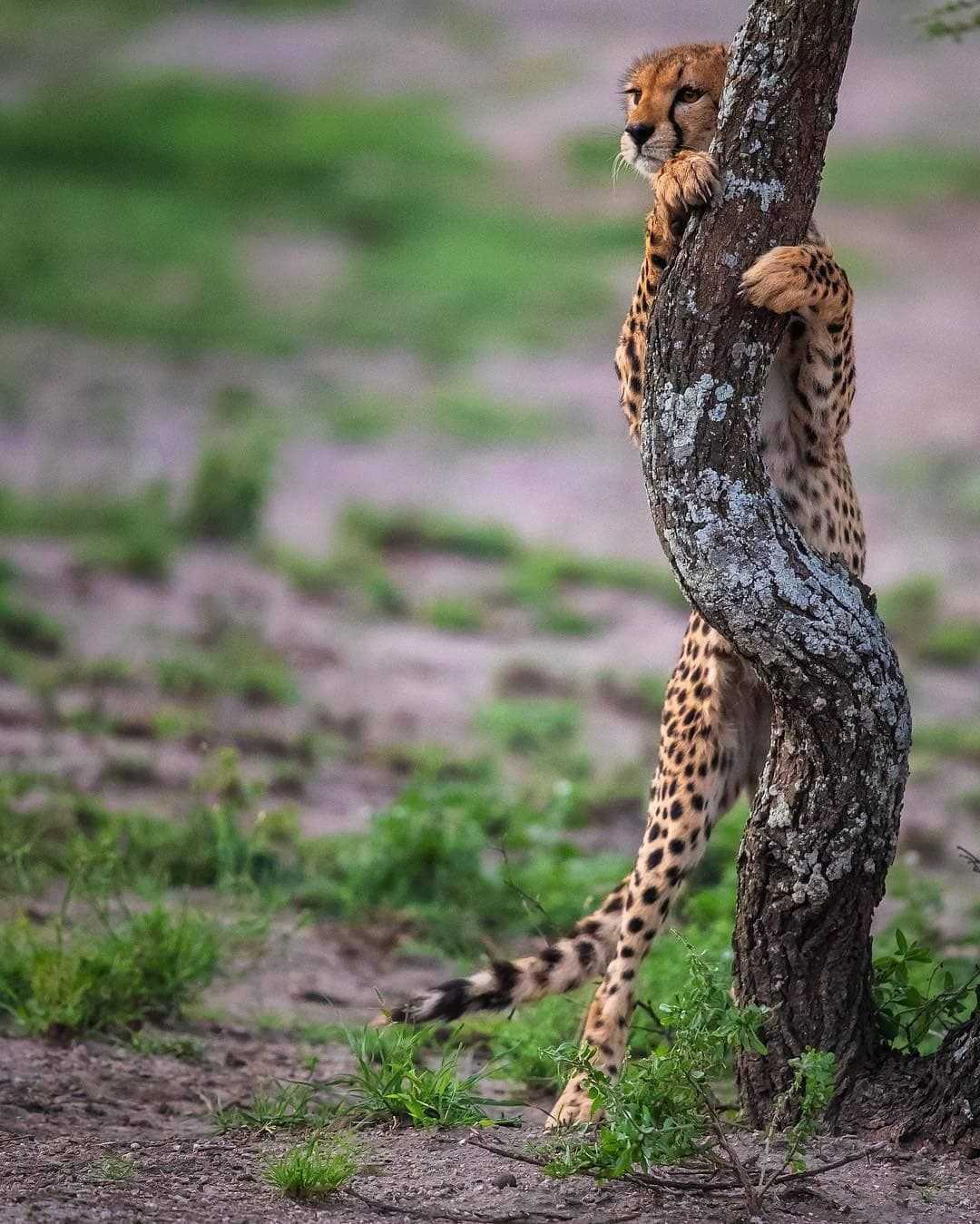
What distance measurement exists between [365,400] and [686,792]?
22.5ft

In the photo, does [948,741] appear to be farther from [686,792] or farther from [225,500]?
[225,500]

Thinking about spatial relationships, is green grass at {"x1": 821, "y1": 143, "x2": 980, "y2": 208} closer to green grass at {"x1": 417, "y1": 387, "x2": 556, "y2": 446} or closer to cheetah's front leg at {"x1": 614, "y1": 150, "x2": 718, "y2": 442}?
green grass at {"x1": 417, "y1": 387, "x2": 556, "y2": 446}

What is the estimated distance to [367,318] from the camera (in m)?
11.3

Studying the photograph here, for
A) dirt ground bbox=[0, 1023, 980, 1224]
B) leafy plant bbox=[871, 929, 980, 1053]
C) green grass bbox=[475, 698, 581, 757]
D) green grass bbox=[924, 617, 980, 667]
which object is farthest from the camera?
green grass bbox=[924, 617, 980, 667]

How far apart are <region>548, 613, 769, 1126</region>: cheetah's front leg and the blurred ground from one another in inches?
22.9

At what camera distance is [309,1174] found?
2.69m

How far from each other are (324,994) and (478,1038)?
337 mm

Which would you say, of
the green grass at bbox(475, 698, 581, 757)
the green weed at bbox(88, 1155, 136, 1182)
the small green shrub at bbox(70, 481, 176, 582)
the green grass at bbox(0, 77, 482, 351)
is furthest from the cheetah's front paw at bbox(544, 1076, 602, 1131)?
the green grass at bbox(0, 77, 482, 351)

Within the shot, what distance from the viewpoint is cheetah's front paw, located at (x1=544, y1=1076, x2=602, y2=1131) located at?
3.12 metres

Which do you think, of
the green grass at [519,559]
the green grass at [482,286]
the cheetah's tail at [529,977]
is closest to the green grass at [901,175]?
the green grass at [482,286]

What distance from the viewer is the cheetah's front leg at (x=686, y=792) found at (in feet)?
11.0

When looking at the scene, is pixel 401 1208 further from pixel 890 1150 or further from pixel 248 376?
pixel 248 376

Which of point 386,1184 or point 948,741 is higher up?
point 948,741

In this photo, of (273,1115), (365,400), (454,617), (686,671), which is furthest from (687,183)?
(365,400)
